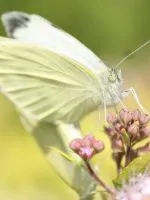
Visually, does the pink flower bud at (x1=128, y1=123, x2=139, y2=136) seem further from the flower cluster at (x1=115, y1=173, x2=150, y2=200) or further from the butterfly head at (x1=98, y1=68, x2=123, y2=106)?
the butterfly head at (x1=98, y1=68, x2=123, y2=106)

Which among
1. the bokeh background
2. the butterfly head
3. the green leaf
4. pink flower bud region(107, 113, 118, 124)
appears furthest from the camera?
the bokeh background

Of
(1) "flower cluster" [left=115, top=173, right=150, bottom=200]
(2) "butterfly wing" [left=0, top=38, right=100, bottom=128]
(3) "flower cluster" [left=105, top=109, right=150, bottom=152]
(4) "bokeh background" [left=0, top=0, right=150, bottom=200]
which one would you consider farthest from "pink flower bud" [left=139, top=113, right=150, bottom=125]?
(4) "bokeh background" [left=0, top=0, right=150, bottom=200]

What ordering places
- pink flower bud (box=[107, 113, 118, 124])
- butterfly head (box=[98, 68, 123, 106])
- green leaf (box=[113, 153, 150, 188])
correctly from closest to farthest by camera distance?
green leaf (box=[113, 153, 150, 188])
pink flower bud (box=[107, 113, 118, 124])
butterfly head (box=[98, 68, 123, 106])

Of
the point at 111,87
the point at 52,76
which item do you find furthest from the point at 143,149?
the point at 52,76

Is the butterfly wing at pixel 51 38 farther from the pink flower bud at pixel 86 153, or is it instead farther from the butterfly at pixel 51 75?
the pink flower bud at pixel 86 153

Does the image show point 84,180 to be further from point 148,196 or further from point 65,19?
point 65,19

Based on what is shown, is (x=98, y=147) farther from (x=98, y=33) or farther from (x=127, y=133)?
(x=98, y=33)
